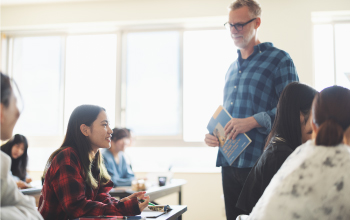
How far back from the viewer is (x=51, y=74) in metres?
5.26

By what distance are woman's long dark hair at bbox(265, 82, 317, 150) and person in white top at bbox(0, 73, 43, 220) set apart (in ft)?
3.23

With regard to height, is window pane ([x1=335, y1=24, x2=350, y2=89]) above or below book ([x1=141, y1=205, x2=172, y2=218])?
above

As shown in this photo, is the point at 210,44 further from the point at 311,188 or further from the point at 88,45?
the point at 311,188

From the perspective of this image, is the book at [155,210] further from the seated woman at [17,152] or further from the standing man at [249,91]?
the seated woman at [17,152]

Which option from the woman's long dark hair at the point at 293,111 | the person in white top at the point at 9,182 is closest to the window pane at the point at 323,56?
the woman's long dark hair at the point at 293,111

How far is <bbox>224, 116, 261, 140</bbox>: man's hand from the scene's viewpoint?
1774 millimetres

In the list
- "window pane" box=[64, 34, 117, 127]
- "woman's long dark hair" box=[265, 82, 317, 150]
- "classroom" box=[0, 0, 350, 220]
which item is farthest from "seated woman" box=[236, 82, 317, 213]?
"window pane" box=[64, 34, 117, 127]

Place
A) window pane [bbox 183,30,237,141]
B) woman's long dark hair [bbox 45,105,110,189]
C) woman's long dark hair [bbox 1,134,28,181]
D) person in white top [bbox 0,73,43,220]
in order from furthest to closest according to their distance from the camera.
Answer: window pane [bbox 183,30,237,141]
woman's long dark hair [bbox 1,134,28,181]
woman's long dark hair [bbox 45,105,110,189]
person in white top [bbox 0,73,43,220]

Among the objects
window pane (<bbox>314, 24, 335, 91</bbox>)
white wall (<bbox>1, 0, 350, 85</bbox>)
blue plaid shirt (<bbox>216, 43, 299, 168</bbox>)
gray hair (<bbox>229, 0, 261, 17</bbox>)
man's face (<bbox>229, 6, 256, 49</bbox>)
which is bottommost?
blue plaid shirt (<bbox>216, 43, 299, 168</bbox>)

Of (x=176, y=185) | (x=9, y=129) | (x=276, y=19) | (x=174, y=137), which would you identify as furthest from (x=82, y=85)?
A: (x=9, y=129)

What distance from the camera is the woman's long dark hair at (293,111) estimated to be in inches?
57.5

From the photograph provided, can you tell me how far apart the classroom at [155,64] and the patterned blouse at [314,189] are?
3.55 meters

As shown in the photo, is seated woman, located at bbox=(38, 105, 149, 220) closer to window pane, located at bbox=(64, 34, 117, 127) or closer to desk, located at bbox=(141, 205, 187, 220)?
desk, located at bbox=(141, 205, 187, 220)

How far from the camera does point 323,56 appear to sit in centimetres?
470
